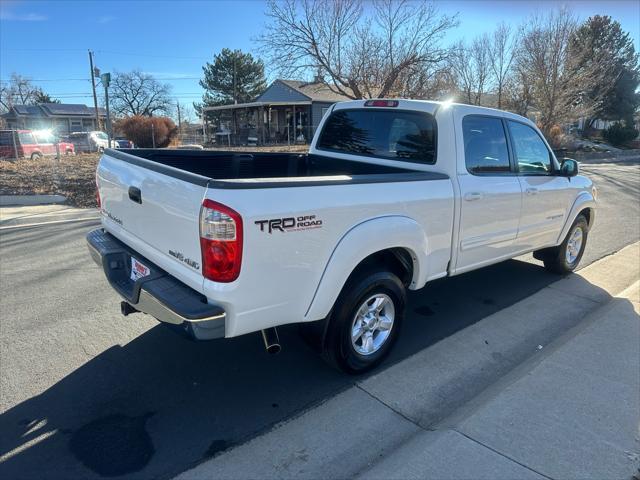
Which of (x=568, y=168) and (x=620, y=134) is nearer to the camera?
(x=568, y=168)

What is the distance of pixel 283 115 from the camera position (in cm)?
3588

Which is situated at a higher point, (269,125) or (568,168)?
(269,125)

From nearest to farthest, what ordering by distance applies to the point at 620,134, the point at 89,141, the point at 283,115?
the point at 89,141 → the point at 283,115 → the point at 620,134

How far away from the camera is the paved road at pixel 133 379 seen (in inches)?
101

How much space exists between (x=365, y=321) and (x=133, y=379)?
5.64 ft

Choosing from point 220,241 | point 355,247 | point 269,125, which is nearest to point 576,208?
point 355,247

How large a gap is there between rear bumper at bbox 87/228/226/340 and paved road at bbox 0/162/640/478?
673mm

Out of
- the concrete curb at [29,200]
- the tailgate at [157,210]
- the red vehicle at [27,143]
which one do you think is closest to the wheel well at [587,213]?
the tailgate at [157,210]

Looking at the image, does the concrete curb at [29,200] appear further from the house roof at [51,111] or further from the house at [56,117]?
the house roof at [51,111]

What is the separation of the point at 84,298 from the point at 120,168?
2030 mm

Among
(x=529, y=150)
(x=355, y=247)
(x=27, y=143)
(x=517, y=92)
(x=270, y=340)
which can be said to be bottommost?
(x=270, y=340)

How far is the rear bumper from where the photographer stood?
7.97 feet

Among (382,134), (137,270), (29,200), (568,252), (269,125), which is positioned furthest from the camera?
(269,125)

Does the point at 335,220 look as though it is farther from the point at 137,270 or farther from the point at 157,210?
the point at 137,270
